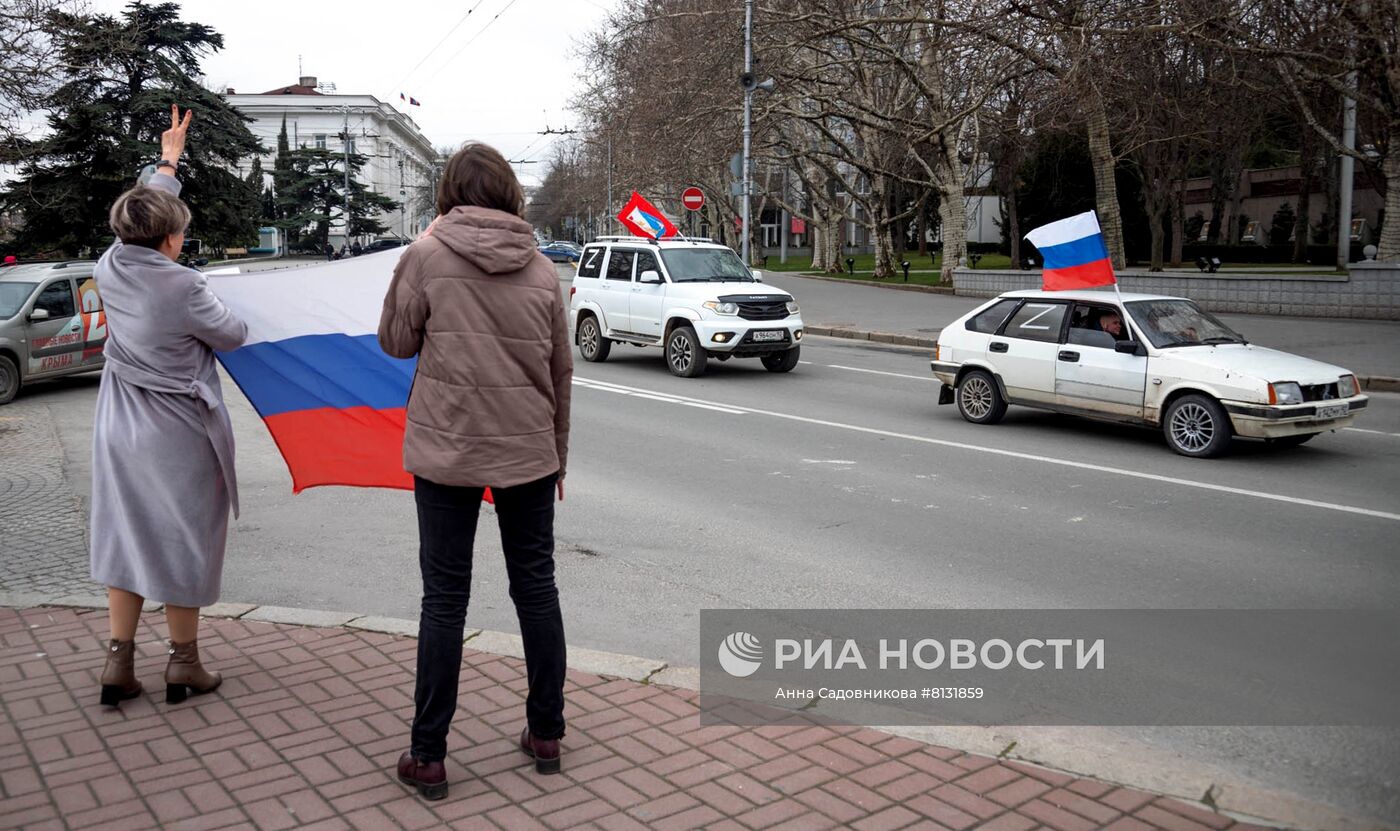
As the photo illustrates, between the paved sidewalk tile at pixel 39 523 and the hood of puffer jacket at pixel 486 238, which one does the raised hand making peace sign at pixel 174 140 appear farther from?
the paved sidewalk tile at pixel 39 523

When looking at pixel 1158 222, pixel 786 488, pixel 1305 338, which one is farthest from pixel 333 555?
pixel 1158 222

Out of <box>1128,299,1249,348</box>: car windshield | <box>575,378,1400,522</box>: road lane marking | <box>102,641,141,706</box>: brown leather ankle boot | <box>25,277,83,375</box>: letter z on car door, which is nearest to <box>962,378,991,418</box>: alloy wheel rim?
<box>575,378,1400,522</box>: road lane marking

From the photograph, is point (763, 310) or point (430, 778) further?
point (763, 310)

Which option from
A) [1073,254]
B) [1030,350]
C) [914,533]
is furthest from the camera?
[1073,254]

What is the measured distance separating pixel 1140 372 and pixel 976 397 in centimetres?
199

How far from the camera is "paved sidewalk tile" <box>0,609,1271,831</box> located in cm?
359

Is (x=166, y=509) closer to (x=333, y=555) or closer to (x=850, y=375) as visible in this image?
(x=333, y=555)

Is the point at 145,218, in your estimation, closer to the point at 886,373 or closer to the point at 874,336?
the point at 886,373

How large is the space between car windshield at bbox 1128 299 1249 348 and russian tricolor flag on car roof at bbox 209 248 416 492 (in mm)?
8189

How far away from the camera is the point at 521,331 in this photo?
145 inches

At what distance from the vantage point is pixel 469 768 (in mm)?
3916

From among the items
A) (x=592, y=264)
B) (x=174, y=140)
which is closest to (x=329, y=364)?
(x=174, y=140)

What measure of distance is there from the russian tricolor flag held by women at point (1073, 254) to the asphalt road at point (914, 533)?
5.02 feet

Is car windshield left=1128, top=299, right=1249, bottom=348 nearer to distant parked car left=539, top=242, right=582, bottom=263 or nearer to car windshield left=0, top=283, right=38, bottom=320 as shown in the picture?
car windshield left=0, top=283, right=38, bottom=320
